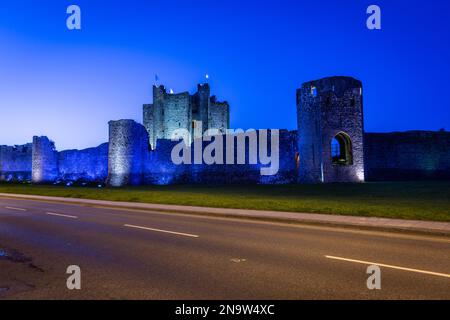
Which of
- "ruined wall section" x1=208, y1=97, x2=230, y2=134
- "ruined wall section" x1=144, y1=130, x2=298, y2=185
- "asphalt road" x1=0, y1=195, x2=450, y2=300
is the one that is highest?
"ruined wall section" x1=208, y1=97, x2=230, y2=134

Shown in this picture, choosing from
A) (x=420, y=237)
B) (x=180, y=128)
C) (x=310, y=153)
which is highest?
(x=180, y=128)

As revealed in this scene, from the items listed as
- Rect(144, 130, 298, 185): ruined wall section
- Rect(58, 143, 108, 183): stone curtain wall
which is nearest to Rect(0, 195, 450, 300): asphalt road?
Rect(144, 130, 298, 185): ruined wall section

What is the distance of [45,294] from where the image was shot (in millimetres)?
5422

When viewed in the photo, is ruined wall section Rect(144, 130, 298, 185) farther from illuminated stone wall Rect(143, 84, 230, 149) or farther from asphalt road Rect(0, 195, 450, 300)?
asphalt road Rect(0, 195, 450, 300)

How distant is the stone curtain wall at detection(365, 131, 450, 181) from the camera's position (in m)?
38.9

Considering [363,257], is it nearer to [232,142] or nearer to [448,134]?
[232,142]

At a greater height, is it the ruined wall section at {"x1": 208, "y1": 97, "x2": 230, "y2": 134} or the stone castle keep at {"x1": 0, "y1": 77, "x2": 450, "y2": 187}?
the ruined wall section at {"x1": 208, "y1": 97, "x2": 230, "y2": 134}

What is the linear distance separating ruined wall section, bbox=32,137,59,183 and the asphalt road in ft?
157

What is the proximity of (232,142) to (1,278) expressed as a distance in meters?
33.6

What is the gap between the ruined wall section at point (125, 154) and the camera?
4475 cm

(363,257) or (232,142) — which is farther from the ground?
(232,142)

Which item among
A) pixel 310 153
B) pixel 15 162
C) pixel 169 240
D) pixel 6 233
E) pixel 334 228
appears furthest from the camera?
pixel 15 162
